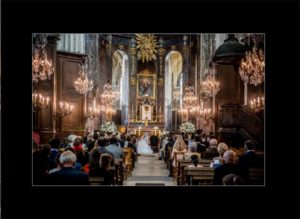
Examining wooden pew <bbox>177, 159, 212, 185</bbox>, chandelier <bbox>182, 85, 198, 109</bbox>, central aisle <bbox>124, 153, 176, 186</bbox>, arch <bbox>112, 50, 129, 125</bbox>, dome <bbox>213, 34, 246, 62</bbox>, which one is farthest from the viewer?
arch <bbox>112, 50, 129, 125</bbox>

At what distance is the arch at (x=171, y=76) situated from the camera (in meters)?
40.4

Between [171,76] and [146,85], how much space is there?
7.49ft

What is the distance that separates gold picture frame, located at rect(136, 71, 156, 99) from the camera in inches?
1634

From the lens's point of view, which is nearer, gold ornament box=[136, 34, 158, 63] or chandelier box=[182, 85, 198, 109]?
chandelier box=[182, 85, 198, 109]

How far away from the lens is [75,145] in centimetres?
1079

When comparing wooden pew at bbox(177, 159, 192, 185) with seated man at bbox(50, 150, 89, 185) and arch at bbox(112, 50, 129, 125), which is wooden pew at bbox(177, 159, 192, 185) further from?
arch at bbox(112, 50, 129, 125)

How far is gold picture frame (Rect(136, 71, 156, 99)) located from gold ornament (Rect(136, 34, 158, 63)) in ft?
4.86

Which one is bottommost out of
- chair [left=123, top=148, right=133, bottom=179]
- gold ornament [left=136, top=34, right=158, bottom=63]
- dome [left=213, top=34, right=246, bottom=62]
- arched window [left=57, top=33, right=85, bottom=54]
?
chair [left=123, top=148, right=133, bottom=179]

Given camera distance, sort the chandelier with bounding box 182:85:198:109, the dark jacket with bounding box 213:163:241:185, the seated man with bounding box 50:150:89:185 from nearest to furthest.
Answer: the seated man with bounding box 50:150:89:185 < the dark jacket with bounding box 213:163:241:185 < the chandelier with bounding box 182:85:198:109

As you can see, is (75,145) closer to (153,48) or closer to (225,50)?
(225,50)

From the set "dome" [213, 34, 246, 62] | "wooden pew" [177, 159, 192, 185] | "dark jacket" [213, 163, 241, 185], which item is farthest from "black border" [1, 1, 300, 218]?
"dome" [213, 34, 246, 62]

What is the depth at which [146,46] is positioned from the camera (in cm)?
4062
